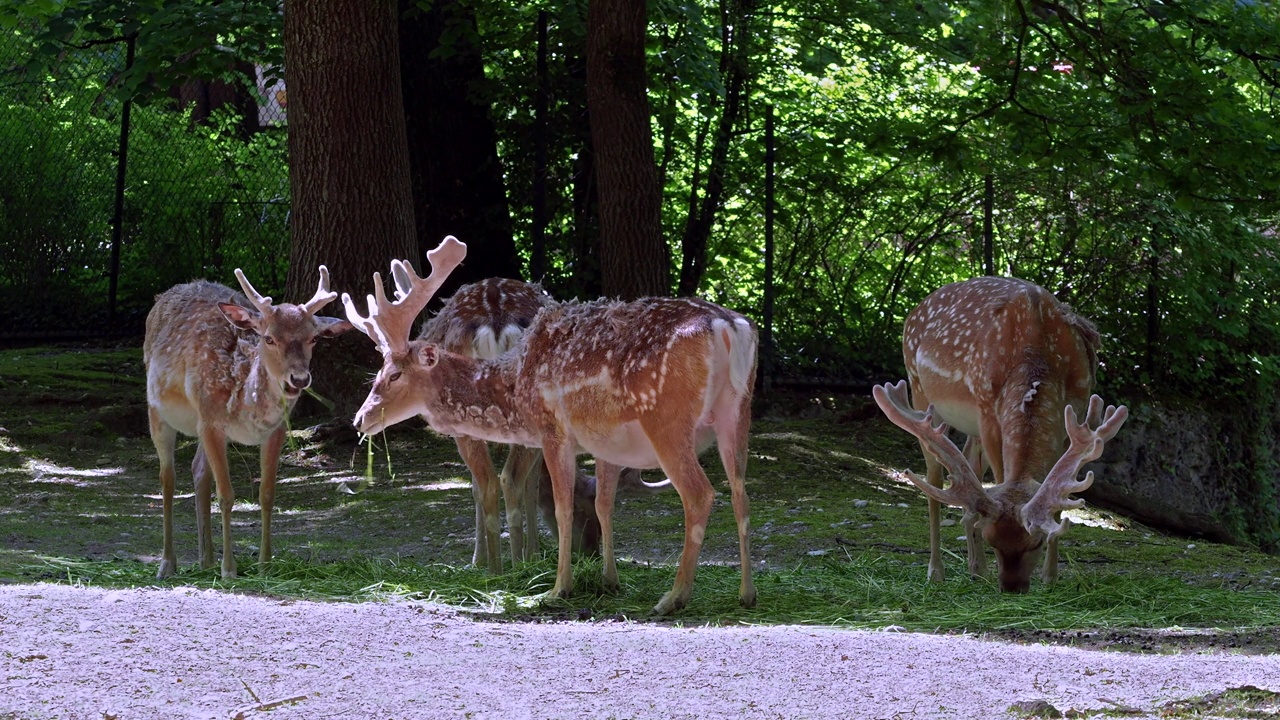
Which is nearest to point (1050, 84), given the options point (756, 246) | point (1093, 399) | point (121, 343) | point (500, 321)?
point (756, 246)

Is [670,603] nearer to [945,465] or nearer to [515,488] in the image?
[515,488]

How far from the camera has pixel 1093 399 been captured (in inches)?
276

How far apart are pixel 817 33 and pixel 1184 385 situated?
4.87m

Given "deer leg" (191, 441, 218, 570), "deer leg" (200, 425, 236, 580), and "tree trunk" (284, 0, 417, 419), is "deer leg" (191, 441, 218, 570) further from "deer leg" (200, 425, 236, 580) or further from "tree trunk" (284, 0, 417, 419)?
"tree trunk" (284, 0, 417, 419)

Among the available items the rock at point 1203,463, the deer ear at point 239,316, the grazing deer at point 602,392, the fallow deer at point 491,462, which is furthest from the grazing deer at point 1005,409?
the rock at point 1203,463

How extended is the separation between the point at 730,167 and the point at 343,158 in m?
4.76

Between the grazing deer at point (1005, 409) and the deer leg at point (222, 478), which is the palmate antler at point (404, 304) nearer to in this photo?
the deer leg at point (222, 478)

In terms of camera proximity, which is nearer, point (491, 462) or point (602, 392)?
point (602, 392)

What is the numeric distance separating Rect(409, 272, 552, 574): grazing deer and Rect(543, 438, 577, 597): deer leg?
77cm

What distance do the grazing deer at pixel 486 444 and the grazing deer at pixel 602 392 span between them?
0.35 meters

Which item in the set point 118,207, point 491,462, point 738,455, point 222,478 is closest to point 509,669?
point 738,455

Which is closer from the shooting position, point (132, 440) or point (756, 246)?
point (132, 440)

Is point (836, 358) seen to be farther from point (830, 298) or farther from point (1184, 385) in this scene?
point (1184, 385)

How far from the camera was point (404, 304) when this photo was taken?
22.6 feet
